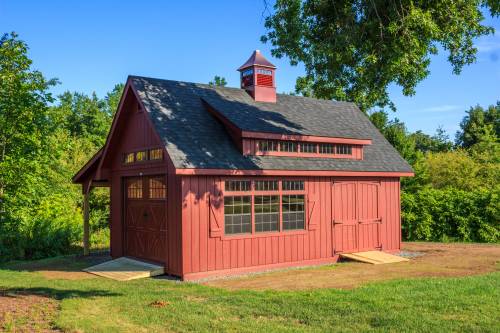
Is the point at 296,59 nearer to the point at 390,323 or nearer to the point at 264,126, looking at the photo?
the point at 264,126

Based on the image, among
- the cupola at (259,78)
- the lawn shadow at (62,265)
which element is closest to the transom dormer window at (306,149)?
the cupola at (259,78)

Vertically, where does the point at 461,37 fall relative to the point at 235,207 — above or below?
above

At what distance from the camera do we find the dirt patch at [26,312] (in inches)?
279

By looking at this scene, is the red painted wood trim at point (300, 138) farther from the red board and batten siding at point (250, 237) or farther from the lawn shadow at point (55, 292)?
the lawn shadow at point (55, 292)

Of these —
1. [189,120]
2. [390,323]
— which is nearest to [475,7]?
[189,120]

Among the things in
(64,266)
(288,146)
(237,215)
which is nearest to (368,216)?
(288,146)

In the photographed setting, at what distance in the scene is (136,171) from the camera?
14.2 meters

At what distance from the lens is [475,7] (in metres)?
12.5

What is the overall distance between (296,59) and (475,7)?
487 cm

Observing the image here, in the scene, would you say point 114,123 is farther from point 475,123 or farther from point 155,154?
point 475,123

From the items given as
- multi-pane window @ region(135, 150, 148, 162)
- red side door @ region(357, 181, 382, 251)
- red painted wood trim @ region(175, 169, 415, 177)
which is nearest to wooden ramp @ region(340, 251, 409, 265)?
red side door @ region(357, 181, 382, 251)

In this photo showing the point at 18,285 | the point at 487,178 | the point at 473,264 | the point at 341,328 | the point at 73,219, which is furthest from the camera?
the point at 487,178

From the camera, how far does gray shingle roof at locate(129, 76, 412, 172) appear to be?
1255cm

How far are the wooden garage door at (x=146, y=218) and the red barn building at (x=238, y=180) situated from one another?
31mm
